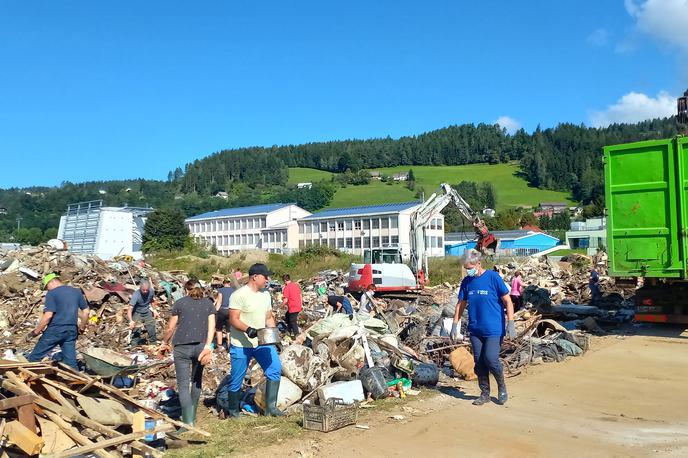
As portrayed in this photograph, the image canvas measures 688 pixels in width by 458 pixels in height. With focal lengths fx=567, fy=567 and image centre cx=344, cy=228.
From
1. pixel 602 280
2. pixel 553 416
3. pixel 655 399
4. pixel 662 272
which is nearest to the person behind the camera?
pixel 553 416

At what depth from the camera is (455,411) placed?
21.2ft

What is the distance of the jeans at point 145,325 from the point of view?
473 inches

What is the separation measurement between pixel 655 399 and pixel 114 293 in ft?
44.7

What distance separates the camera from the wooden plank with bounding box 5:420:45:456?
14.5 feet

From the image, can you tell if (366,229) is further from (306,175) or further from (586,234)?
(306,175)

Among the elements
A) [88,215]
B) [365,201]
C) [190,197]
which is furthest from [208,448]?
[190,197]

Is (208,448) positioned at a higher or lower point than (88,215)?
lower

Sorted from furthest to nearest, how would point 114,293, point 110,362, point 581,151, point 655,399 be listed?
point 581,151
point 114,293
point 110,362
point 655,399

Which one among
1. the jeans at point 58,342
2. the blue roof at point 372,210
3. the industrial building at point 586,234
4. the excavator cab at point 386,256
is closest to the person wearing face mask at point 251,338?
the jeans at point 58,342

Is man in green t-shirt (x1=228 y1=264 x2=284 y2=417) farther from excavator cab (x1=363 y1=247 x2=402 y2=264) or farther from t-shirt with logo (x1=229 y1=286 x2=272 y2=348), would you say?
excavator cab (x1=363 y1=247 x2=402 y2=264)

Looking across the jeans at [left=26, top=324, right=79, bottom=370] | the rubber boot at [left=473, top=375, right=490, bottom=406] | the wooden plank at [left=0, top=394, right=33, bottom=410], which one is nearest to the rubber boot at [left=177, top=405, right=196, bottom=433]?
the wooden plank at [left=0, top=394, right=33, bottom=410]

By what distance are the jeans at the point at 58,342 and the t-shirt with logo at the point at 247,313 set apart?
279 cm

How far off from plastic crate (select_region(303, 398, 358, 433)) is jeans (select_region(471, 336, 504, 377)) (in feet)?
5.37

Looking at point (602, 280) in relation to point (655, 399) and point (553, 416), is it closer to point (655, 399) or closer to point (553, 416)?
point (655, 399)
